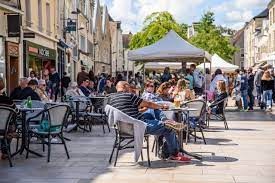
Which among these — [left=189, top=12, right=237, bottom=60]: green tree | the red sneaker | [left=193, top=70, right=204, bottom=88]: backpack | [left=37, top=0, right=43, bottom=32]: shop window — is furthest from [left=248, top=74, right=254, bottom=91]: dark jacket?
[left=189, top=12, right=237, bottom=60]: green tree

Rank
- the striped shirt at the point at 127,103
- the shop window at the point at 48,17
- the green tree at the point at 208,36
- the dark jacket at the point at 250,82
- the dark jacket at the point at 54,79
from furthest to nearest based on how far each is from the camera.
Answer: the green tree at the point at 208,36 → the shop window at the point at 48,17 → the dark jacket at the point at 54,79 → the dark jacket at the point at 250,82 → the striped shirt at the point at 127,103

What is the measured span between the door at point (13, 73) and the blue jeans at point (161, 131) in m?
13.2

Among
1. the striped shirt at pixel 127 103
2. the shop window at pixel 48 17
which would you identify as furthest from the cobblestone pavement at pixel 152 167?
the shop window at pixel 48 17

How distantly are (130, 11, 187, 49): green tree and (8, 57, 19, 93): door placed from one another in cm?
1893

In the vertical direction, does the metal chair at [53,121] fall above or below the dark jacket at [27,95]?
below

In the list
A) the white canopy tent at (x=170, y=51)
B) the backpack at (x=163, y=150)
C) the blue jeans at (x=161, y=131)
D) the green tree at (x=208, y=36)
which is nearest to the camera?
the blue jeans at (x=161, y=131)

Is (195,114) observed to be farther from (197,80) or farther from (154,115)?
(197,80)

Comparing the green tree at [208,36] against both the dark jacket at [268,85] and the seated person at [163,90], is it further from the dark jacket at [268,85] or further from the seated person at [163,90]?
the seated person at [163,90]

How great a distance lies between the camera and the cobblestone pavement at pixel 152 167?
7.51 meters

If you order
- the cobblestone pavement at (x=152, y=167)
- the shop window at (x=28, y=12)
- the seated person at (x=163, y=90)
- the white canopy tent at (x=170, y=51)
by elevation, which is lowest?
the cobblestone pavement at (x=152, y=167)

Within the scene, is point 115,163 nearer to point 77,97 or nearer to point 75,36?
point 77,97

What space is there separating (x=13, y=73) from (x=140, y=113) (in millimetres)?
14109

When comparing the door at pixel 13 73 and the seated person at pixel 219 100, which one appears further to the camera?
the door at pixel 13 73

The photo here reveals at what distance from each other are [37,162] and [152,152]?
218cm
